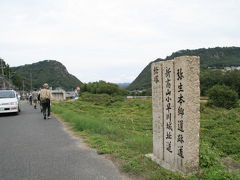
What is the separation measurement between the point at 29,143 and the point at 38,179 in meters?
2.62

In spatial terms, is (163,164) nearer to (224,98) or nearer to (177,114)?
(177,114)

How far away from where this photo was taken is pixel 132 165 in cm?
403

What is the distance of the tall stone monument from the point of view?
3.49 metres

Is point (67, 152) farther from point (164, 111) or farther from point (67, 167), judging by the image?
point (164, 111)

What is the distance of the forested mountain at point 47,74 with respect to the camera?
253 feet

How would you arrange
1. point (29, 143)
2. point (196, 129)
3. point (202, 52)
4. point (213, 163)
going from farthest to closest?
point (202, 52) < point (29, 143) < point (213, 163) < point (196, 129)

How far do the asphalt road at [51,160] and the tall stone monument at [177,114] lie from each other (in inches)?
38.1

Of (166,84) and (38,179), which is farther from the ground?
(166,84)

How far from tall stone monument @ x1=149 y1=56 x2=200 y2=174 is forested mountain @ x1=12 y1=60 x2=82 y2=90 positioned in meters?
73.8

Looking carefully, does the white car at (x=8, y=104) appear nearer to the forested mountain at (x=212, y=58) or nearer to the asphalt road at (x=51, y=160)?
the asphalt road at (x=51, y=160)

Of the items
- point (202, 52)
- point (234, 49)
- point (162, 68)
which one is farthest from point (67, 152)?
point (234, 49)

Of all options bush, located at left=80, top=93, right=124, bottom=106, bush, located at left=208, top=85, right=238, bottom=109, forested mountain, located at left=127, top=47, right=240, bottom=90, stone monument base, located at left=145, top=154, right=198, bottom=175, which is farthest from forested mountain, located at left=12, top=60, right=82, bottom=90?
stone monument base, located at left=145, top=154, right=198, bottom=175

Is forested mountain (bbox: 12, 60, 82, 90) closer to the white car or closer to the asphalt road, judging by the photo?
the white car

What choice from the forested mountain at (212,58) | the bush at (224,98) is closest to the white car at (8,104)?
the bush at (224,98)
